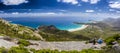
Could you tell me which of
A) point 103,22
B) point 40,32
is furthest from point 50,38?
point 103,22

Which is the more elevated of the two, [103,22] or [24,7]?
[24,7]

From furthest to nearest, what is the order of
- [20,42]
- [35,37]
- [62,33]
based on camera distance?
[62,33] → [35,37] → [20,42]

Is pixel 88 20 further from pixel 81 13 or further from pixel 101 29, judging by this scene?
pixel 101 29

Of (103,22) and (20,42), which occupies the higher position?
(20,42)

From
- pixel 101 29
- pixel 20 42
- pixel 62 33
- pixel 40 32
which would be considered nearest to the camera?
pixel 20 42

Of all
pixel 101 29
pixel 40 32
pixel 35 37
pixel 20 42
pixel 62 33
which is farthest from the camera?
pixel 101 29

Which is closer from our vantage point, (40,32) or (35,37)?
(35,37)

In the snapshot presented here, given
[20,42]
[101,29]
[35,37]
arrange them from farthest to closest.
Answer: [101,29] < [35,37] < [20,42]

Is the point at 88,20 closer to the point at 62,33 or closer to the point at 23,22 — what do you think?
the point at 62,33

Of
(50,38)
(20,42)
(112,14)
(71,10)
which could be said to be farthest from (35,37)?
(112,14)
